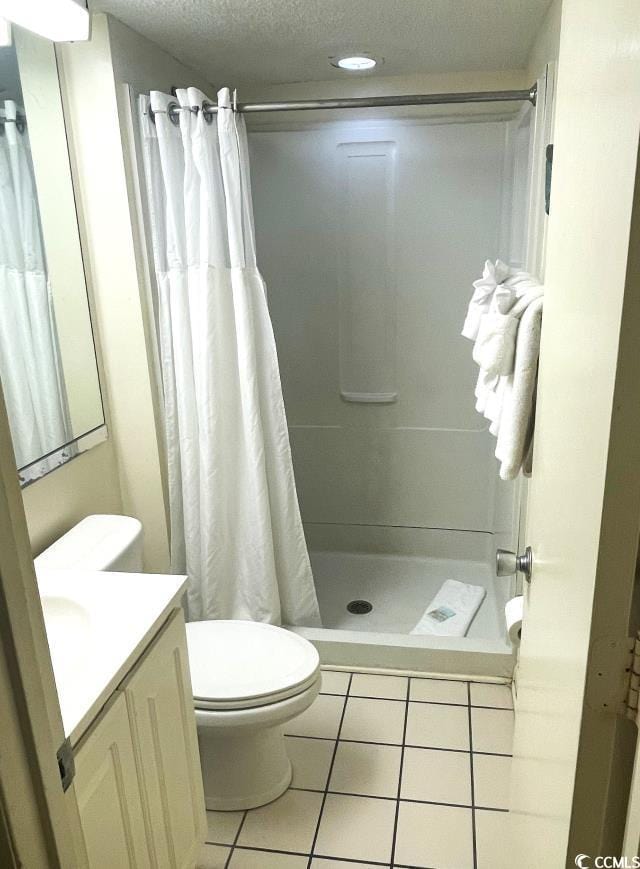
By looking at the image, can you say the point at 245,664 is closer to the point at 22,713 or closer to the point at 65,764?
the point at 65,764

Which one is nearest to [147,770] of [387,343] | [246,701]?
[246,701]

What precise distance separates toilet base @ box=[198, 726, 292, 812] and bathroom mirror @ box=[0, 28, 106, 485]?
0.93 m

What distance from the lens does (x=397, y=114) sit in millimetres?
2678

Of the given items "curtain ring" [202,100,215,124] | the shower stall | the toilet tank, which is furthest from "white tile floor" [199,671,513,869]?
"curtain ring" [202,100,215,124]

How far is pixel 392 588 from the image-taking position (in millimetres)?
2986

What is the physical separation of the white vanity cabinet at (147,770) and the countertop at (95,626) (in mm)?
47

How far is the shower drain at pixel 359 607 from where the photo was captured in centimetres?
281

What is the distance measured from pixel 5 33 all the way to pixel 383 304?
70.3 inches

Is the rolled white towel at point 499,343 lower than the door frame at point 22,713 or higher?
higher

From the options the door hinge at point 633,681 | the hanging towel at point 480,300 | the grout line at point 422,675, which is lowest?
the grout line at point 422,675

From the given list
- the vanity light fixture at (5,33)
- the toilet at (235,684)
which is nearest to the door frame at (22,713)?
the toilet at (235,684)

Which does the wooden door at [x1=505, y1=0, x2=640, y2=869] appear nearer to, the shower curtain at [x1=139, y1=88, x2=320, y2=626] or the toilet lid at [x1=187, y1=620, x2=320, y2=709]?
the toilet lid at [x1=187, y1=620, x2=320, y2=709]

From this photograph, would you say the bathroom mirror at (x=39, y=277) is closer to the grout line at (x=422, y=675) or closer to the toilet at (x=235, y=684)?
the toilet at (x=235, y=684)

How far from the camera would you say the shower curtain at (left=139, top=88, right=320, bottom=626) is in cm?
203
